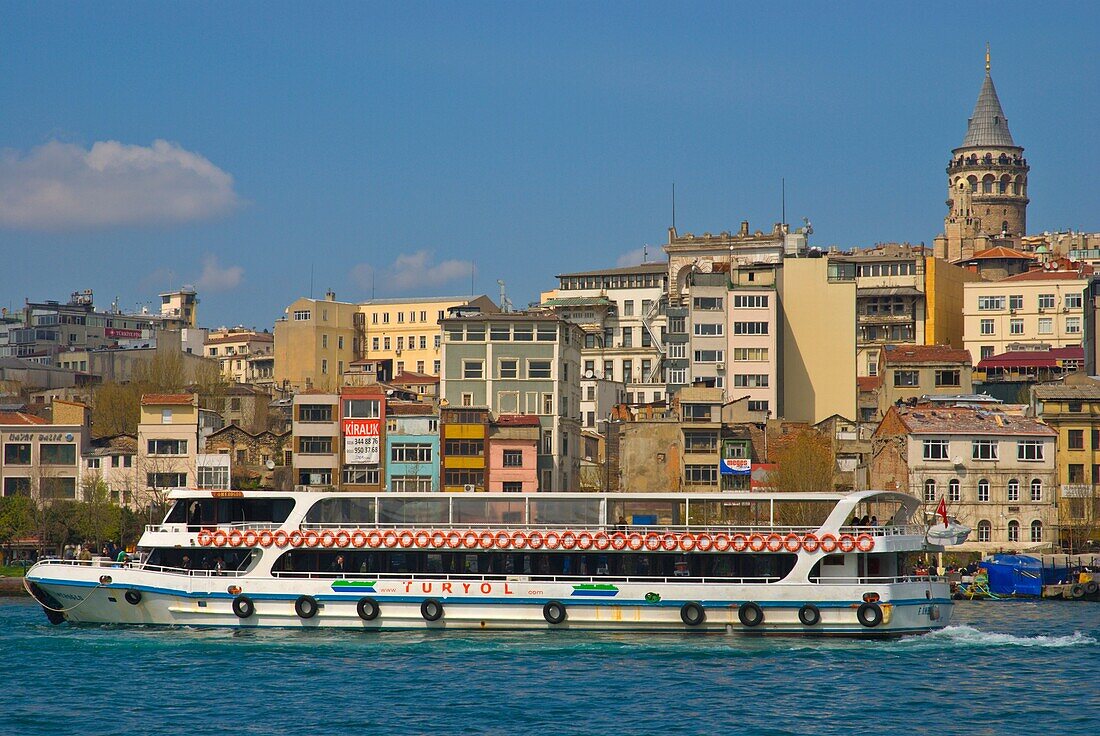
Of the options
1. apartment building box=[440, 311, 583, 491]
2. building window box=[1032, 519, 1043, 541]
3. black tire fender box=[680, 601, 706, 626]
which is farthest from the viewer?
apartment building box=[440, 311, 583, 491]

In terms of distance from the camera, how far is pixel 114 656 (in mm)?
38188

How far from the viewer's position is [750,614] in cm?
3962

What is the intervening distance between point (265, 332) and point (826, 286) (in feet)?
233

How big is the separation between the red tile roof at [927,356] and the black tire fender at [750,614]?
147ft

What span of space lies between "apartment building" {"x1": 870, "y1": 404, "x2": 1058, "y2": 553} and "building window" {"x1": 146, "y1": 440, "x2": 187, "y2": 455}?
3331cm

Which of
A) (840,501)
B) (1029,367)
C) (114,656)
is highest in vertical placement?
(1029,367)

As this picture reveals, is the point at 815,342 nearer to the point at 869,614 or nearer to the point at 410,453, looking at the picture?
the point at 410,453

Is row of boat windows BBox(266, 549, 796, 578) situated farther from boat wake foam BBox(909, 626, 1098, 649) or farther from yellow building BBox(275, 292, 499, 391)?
yellow building BBox(275, 292, 499, 391)

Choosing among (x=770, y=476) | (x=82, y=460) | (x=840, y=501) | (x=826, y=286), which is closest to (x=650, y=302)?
(x=826, y=286)

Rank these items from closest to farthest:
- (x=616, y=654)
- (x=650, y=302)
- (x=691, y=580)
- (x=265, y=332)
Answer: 1. (x=616, y=654)
2. (x=691, y=580)
3. (x=650, y=302)
4. (x=265, y=332)

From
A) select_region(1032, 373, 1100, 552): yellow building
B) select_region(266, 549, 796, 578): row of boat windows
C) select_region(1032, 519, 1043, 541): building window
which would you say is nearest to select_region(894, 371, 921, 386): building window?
select_region(1032, 373, 1100, 552): yellow building

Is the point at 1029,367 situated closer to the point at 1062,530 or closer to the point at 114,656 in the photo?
the point at 1062,530

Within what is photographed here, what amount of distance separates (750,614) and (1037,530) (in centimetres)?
3228

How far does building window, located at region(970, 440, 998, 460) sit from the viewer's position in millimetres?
Answer: 67625
